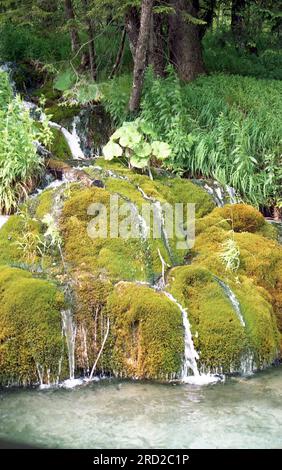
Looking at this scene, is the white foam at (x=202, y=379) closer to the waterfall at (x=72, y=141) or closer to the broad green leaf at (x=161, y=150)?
the broad green leaf at (x=161, y=150)

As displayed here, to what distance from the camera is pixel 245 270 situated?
22.8 feet

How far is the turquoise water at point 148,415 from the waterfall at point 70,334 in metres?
0.30

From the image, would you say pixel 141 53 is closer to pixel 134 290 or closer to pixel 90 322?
pixel 134 290

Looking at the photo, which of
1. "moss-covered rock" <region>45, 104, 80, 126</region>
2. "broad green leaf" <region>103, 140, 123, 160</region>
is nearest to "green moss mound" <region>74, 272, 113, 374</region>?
"broad green leaf" <region>103, 140, 123, 160</region>

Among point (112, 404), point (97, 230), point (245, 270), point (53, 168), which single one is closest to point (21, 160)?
point (53, 168)

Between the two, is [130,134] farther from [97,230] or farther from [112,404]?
[112,404]

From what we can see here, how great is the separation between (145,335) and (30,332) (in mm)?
1089

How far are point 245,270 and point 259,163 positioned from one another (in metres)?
3.03

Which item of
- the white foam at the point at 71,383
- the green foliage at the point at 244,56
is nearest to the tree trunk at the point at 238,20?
the green foliage at the point at 244,56

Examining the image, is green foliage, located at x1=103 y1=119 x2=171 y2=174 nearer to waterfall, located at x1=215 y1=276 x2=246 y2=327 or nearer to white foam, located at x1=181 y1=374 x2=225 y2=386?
waterfall, located at x1=215 y1=276 x2=246 y2=327

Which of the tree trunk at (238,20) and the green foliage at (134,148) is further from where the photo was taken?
the tree trunk at (238,20)

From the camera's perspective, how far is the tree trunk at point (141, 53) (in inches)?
367

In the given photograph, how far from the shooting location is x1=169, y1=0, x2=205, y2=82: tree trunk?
11625 mm

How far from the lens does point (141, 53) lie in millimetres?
9594
